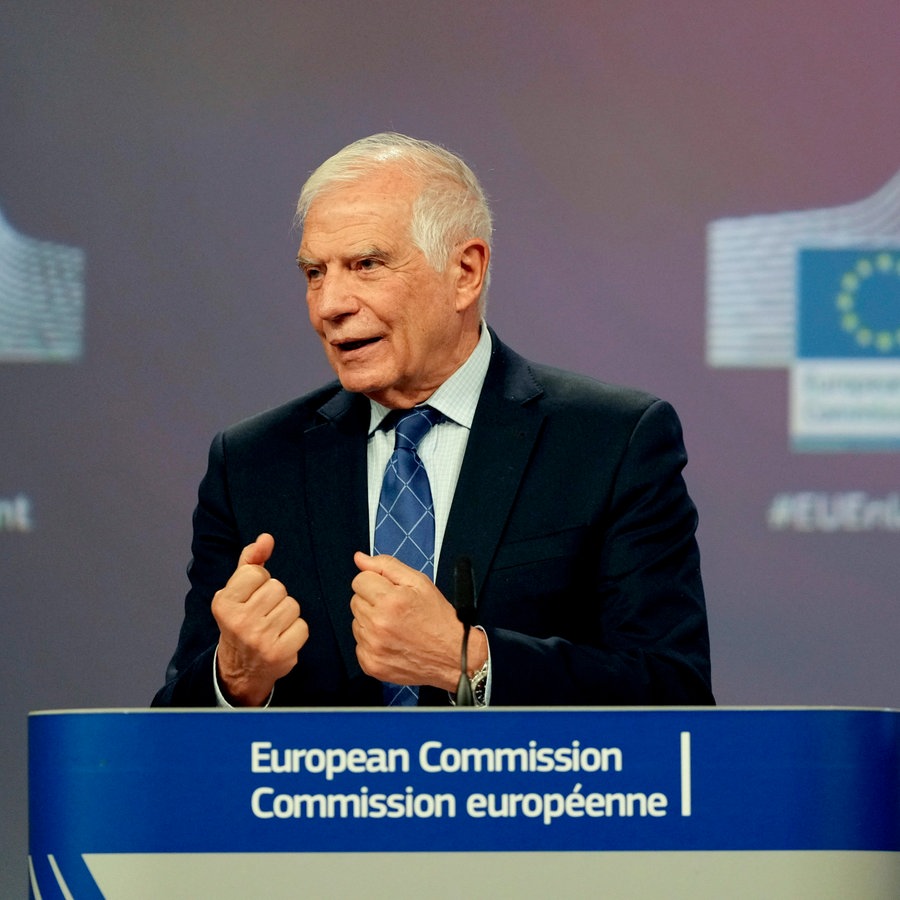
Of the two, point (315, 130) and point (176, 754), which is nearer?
point (176, 754)

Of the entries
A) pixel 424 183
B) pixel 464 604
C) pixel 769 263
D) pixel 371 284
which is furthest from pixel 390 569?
pixel 769 263

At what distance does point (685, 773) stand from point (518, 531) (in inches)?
34.6

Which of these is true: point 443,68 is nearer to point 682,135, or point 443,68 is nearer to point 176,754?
point 682,135

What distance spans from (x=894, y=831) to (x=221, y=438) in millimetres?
1465

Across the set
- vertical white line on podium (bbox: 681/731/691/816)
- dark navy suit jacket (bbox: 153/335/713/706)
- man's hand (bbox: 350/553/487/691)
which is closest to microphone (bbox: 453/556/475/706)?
man's hand (bbox: 350/553/487/691)

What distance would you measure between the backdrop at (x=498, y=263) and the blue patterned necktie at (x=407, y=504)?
1493 millimetres

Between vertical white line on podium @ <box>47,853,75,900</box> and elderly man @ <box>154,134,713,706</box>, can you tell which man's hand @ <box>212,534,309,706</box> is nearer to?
elderly man @ <box>154,134,713,706</box>

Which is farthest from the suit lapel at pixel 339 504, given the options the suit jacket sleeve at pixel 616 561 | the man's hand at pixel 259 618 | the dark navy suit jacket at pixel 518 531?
the man's hand at pixel 259 618

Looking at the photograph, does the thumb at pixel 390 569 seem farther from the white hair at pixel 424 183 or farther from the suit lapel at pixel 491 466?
the white hair at pixel 424 183

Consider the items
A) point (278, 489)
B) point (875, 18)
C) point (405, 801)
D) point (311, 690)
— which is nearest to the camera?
point (405, 801)

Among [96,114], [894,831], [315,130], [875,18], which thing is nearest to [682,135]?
[875,18]

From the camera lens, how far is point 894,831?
1.67 metres

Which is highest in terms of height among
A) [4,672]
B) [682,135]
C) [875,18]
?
[875,18]

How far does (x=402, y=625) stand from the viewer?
198 cm
